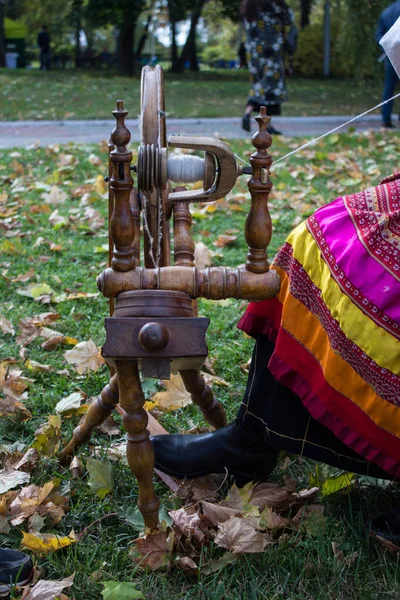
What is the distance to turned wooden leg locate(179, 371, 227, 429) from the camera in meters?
1.82

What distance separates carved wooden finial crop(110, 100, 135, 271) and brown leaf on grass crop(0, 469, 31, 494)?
0.75 m

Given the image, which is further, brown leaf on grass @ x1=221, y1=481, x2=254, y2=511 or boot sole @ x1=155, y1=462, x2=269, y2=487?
boot sole @ x1=155, y1=462, x2=269, y2=487

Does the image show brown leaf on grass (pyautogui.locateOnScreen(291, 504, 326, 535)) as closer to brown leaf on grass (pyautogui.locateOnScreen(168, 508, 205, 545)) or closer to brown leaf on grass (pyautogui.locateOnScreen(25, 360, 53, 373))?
brown leaf on grass (pyautogui.locateOnScreen(168, 508, 205, 545))

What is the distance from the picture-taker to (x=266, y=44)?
754cm

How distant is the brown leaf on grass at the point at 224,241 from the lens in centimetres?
390

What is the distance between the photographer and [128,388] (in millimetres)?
1425

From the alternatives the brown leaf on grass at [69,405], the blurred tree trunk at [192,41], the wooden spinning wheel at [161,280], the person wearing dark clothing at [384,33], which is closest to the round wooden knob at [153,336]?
the wooden spinning wheel at [161,280]

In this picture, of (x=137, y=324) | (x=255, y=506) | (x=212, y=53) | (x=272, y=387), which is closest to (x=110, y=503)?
(x=255, y=506)

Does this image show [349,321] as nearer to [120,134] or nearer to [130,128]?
[120,134]

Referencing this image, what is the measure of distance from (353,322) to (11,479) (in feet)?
3.17

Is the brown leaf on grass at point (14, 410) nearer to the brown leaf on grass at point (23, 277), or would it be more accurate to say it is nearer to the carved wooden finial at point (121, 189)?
the carved wooden finial at point (121, 189)

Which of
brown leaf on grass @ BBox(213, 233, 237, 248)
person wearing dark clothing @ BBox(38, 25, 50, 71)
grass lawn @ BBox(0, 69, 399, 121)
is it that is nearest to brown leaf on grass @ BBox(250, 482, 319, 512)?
brown leaf on grass @ BBox(213, 233, 237, 248)

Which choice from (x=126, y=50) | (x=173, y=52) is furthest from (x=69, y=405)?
(x=173, y=52)

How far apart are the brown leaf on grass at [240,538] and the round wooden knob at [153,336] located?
494 mm
